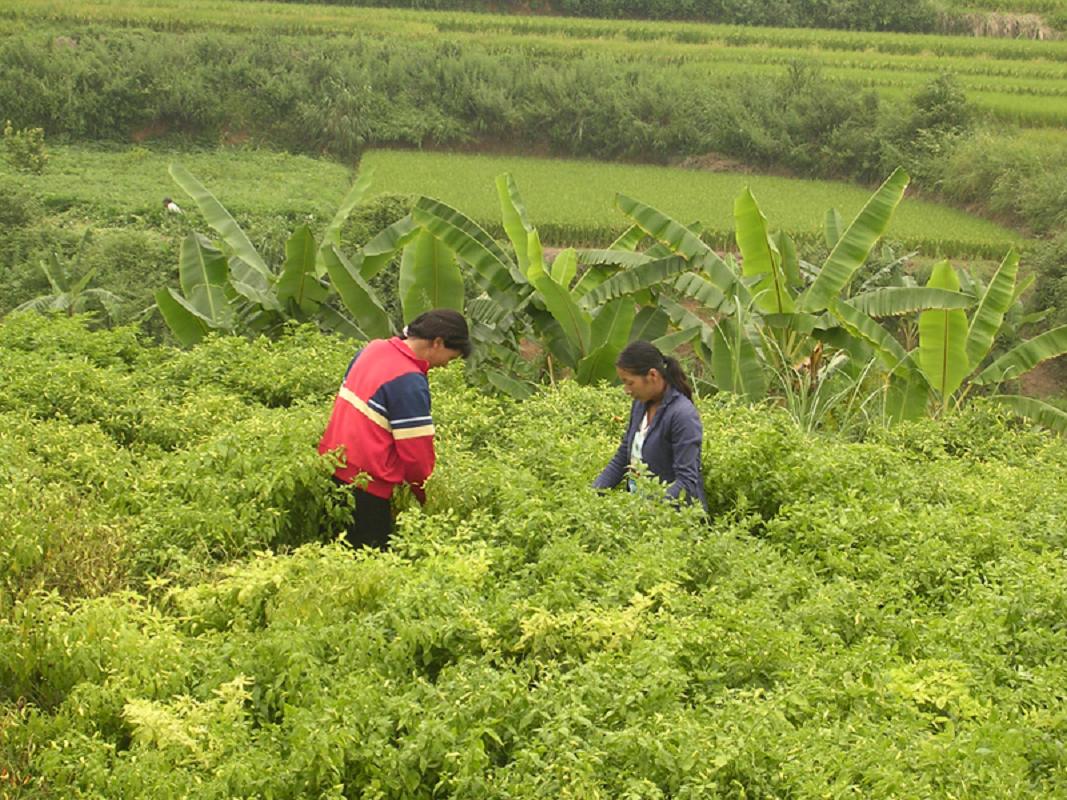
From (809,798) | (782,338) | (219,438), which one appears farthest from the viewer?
(782,338)

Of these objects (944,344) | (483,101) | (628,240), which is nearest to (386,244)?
(628,240)

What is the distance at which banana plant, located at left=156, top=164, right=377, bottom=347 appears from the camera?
8836 mm

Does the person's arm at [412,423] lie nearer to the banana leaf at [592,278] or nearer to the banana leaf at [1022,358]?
the banana leaf at [592,278]

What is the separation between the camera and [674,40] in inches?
1260

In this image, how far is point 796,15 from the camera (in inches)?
1373

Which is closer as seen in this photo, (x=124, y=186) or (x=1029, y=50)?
(x=124, y=186)

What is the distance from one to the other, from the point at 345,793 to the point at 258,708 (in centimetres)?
54

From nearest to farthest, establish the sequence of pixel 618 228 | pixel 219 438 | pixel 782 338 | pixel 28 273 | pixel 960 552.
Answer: pixel 960 552 < pixel 219 438 < pixel 782 338 < pixel 28 273 < pixel 618 228

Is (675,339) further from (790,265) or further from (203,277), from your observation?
(203,277)

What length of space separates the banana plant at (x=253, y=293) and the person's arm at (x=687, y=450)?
155 inches

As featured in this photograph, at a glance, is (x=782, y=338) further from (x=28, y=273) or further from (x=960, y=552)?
(x=28, y=273)

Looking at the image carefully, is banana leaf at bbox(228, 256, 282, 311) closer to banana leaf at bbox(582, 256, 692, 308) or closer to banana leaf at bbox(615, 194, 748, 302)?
banana leaf at bbox(582, 256, 692, 308)

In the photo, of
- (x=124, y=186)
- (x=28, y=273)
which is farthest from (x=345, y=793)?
(x=124, y=186)

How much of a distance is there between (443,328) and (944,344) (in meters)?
4.60
